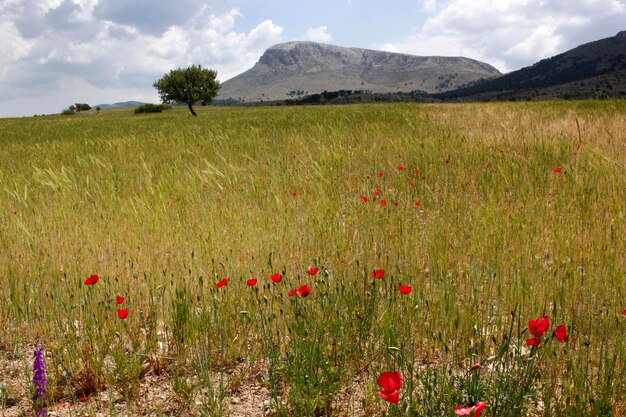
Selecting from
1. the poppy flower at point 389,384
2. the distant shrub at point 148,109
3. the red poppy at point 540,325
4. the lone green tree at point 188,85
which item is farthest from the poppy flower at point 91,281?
the distant shrub at point 148,109

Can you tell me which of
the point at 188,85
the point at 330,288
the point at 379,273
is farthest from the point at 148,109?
the point at 379,273

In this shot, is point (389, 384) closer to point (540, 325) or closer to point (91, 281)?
point (540, 325)

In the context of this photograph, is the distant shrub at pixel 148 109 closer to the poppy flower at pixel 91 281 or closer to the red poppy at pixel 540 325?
the poppy flower at pixel 91 281

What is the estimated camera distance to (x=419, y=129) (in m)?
→ 10.3

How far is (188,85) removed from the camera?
5044cm

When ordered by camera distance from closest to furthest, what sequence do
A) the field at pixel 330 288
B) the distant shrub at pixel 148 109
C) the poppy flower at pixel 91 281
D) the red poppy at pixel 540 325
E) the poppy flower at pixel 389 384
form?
the poppy flower at pixel 389 384, the red poppy at pixel 540 325, the field at pixel 330 288, the poppy flower at pixel 91 281, the distant shrub at pixel 148 109

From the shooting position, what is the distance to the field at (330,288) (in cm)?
235

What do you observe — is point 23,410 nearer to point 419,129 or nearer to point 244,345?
point 244,345

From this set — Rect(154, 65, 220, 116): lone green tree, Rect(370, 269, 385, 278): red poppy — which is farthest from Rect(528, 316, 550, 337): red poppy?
Rect(154, 65, 220, 116): lone green tree

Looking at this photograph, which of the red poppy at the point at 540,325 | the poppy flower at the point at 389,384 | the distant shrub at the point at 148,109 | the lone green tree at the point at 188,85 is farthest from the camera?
the distant shrub at the point at 148,109

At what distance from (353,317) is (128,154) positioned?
832cm

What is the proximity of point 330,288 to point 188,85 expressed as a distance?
5142 centimetres

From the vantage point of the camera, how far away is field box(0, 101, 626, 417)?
2.35m

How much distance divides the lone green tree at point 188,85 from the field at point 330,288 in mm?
44719
